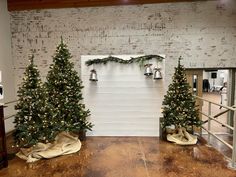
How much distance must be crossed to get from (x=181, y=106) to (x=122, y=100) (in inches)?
62.0

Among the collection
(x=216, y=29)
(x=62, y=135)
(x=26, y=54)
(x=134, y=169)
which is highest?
(x=216, y=29)

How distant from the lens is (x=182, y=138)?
5.10m

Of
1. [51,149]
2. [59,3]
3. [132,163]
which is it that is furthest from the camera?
[59,3]

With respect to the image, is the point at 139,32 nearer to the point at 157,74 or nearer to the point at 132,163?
the point at 157,74

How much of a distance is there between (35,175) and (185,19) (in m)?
5.24

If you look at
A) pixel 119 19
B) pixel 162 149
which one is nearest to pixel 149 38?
pixel 119 19

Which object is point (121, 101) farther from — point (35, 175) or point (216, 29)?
point (216, 29)

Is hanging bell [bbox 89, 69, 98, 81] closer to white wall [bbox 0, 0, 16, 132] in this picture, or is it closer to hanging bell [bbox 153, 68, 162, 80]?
hanging bell [bbox 153, 68, 162, 80]

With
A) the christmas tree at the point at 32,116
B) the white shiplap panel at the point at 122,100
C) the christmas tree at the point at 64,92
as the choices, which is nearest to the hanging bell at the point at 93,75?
the white shiplap panel at the point at 122,100

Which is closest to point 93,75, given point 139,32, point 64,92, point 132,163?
point 64,92

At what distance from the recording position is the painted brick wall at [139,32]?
19.1 feet

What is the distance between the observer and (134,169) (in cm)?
373

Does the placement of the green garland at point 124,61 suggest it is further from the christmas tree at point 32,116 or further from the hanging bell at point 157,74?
the christmas tree at point 32,116

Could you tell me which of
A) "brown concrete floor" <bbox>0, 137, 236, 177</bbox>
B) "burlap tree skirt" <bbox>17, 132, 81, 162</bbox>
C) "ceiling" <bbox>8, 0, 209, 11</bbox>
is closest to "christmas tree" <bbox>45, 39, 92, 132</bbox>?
"burlap tree skirt" <bbox>17, 132, 81, 162</bbox>
